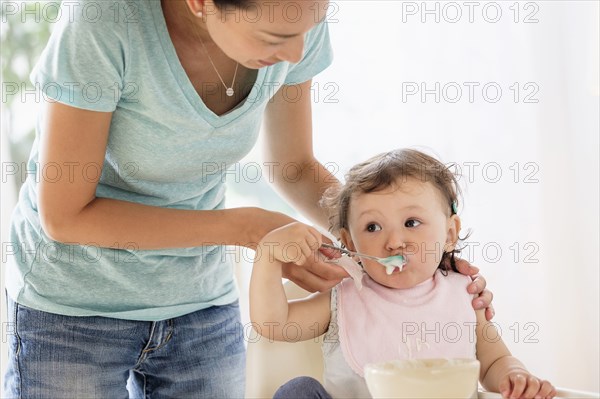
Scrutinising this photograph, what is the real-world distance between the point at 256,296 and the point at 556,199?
124 centimetres

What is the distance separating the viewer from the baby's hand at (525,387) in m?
1.08

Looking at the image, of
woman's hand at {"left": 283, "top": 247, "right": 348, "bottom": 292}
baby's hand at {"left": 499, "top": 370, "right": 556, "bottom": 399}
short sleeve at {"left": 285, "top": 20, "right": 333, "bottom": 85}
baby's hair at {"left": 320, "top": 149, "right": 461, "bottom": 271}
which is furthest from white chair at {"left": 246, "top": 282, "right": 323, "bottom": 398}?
short sleeve at {"left": 285, "top": 20, "right": 333, "bottom": 85}

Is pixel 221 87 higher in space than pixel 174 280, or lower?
higher

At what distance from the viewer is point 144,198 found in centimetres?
127

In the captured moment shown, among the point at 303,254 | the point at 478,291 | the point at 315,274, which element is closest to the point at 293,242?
the point at 303,254

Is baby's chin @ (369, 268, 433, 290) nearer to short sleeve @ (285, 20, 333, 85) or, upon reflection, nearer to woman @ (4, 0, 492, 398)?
woman @ (4, 0, 492, 398)

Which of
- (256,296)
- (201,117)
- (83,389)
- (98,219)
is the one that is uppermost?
(201,117)

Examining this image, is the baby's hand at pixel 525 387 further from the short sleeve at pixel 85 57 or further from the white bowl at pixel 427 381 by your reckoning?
the short sleeve at pixel 85 57

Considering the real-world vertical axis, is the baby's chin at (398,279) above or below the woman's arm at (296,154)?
below

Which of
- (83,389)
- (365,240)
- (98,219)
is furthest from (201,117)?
(83,389)

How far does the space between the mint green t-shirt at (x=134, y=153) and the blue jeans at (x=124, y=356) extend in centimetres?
2

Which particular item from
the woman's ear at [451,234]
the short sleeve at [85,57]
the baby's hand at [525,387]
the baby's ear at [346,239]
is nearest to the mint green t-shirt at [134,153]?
the short sleeve at [85,57]

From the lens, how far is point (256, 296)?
1.22 metres

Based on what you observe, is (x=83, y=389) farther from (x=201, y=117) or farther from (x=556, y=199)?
(x=556, y=199)
